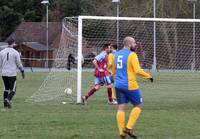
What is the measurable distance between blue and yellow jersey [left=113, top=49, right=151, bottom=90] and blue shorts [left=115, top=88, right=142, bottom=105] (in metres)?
0.08

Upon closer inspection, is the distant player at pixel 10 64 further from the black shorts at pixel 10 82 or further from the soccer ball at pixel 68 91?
the soccer ball at pixel 68 91

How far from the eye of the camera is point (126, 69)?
11430 mm

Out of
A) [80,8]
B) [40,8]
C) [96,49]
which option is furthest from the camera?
[40,8]

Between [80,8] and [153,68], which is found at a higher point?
[80,8]

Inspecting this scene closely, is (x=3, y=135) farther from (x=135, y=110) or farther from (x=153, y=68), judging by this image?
(x=153, y=68)

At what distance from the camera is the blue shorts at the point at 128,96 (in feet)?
37.5

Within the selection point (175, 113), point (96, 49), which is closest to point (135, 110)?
point (175, 113)

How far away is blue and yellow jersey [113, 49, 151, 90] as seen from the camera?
11.4 metres

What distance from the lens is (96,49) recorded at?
110ft

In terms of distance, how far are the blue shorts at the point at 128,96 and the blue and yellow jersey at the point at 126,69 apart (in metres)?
0.08

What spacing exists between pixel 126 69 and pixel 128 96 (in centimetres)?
52

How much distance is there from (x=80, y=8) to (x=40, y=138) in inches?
2759

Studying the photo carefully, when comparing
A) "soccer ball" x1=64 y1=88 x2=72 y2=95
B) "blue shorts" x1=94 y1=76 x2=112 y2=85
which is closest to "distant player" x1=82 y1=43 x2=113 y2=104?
"blue shorts" x1=94 y1=76 x2=112 y2=85

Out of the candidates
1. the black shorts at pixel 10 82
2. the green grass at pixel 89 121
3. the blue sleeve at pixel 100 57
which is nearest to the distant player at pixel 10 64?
the black shorts at pixel 10 82
